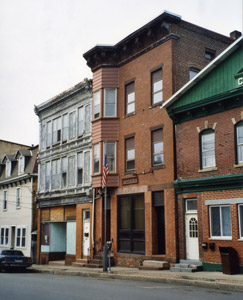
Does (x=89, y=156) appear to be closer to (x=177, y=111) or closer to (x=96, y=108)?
(x=96, y=108)

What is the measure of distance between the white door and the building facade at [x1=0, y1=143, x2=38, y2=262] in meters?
17.5

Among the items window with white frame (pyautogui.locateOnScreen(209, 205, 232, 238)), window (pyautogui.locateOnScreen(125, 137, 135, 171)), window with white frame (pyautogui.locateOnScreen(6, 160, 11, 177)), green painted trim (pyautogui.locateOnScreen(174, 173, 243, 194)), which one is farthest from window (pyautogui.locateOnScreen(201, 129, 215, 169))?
window with white frame (pyautogui.locateOnScreen(6, 160, 11, 177))

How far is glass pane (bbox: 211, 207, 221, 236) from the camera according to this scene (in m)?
19.0

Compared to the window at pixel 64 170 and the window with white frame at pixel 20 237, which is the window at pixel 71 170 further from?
the window with white frame at pixel 20 237

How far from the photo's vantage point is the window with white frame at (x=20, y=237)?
120ft

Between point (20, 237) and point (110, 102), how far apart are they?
55.3 ft

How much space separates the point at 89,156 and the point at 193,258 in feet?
35.2

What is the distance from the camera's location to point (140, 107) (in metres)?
24.3

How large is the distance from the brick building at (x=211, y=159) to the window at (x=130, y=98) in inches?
159

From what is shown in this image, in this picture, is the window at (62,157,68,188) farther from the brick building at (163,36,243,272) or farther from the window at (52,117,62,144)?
the brick building at (163,36,243,272)

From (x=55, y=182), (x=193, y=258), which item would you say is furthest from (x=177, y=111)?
(x=55, y=182)

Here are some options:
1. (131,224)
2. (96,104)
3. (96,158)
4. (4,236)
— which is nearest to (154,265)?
(131,224)

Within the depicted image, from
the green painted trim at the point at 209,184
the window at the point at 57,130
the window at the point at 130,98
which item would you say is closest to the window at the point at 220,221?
the green painted trim at the point at 209,184

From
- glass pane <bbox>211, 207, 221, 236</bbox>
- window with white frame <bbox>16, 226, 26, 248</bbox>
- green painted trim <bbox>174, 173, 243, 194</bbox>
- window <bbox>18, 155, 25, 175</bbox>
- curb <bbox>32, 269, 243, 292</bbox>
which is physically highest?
window <bbox>18, 155, 25, 175</bbox>
